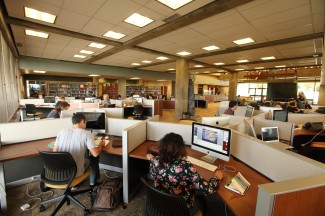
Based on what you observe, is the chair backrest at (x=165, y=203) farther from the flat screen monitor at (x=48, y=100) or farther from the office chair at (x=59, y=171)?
the flat screen monitor at (x=48, y=100)

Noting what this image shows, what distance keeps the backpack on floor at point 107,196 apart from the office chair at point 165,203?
3.70 feet

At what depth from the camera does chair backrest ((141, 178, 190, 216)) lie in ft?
3.49

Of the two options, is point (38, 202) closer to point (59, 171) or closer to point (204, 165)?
point (59, 171)

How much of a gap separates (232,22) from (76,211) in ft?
14.9

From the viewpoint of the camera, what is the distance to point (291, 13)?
318 cm

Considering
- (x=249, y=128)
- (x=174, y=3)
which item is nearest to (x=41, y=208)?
(x=249, y=128)

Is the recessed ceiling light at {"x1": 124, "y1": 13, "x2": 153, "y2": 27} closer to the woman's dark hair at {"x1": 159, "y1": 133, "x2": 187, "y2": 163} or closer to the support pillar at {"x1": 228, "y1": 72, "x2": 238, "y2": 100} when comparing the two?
the woman's dark hair at {"x1": 159, "y1": 133, "x2": 187, "y2": 163}

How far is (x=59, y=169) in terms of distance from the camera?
73.1 inches

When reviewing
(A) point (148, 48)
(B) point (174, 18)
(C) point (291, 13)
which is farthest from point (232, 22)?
(A) point (148, 48)

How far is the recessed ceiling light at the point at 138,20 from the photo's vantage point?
3425mm

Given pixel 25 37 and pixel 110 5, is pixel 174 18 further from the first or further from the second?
pixel 25 37

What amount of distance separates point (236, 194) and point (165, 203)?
0.66m

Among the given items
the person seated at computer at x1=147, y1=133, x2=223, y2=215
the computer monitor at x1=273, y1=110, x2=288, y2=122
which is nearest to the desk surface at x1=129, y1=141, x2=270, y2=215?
the person seated at computer at x1=147, y1=133, x2=223, y2=215

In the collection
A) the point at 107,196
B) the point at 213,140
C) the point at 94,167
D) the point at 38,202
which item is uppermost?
the point at 213,140
